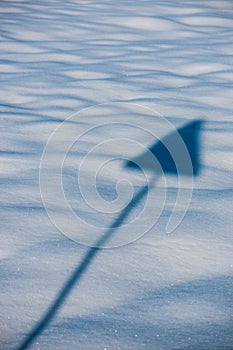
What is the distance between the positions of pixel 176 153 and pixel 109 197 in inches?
21.6

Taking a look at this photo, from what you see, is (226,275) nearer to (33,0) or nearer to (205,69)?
(205,69)

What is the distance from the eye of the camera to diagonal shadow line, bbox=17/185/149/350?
1440 millimetres

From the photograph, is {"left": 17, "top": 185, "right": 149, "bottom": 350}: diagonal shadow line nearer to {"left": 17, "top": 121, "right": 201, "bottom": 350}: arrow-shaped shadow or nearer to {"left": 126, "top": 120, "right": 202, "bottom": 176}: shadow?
{"left": 17, "top": 121, "right": 201, "bottom": 350}: arrow-shaped shadow

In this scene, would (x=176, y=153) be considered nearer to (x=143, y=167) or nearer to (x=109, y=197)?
(x=143, y=167)

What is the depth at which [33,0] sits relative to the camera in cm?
616

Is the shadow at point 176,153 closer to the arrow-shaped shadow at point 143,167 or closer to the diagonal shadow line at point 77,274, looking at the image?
the arrow-shaped shadow at point 143,167

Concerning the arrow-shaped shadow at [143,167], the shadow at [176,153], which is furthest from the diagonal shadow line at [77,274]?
the shadow at [176,153]

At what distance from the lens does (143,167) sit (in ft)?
Answer: 8.07

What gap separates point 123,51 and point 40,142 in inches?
73.3

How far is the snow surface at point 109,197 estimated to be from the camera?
58.2 inches

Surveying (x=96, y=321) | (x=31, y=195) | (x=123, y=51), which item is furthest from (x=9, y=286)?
(x=123, y=51)

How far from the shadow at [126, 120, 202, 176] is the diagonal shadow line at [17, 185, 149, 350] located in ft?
0.80

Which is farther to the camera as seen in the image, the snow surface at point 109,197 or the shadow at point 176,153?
the shadow at point 176,153

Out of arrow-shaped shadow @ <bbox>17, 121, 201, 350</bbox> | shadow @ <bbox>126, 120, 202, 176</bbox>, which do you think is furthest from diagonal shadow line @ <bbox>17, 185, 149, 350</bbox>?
shadow @ <bbox>126, 120, 202, 176</bbox>
